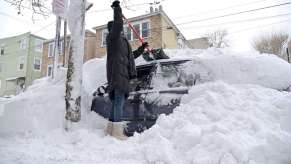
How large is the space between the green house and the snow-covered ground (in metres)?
30.0

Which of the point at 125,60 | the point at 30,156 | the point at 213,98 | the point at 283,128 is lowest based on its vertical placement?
the point at 30,156

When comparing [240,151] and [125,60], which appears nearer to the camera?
[240,151]

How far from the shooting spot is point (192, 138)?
2771 millimetres

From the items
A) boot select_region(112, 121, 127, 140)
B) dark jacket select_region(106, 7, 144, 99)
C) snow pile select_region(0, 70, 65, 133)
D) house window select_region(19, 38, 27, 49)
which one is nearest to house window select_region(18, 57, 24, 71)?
house window select_region(19, 38, 27, 49)

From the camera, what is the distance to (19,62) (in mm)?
34031

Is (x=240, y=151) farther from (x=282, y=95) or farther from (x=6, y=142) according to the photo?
(x=6, y=142)

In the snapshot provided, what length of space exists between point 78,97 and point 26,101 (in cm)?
113

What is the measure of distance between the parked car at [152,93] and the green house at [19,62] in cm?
3052

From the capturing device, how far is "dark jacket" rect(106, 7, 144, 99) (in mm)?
3596

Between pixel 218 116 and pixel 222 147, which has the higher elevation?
pixel 218 116

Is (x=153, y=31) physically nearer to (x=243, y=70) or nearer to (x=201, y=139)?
(x=243, y=70)

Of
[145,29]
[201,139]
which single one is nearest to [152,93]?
[201,139]

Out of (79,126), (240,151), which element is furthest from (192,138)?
(79,126)

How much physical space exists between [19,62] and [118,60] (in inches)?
1353
